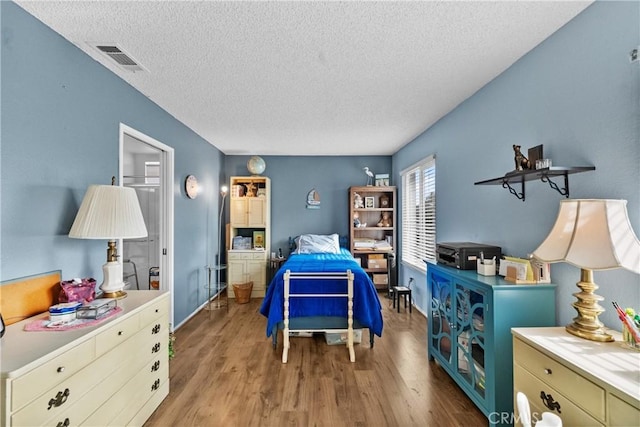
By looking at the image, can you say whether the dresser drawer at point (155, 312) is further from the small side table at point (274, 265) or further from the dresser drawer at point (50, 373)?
the small side table at point (274, 265)

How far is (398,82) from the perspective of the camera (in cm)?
249

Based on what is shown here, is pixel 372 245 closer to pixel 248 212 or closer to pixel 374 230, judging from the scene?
pixel 374 230

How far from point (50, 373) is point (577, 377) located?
87.7 inches

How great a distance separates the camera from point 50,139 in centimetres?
182

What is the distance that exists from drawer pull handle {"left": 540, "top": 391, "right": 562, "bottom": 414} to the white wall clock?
391cm

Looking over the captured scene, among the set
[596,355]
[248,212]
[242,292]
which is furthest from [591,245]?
[248,212]

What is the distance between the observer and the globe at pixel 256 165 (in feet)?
16.7

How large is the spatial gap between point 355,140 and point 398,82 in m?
1.92

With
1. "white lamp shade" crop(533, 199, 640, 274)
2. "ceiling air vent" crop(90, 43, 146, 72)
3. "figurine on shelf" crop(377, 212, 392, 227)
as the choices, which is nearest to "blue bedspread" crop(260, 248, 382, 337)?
"white lamp shade" crop(533, 199, 640, 274)

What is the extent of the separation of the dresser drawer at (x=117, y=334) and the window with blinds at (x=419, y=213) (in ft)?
11.0

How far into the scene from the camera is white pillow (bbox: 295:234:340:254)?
15.9 feet

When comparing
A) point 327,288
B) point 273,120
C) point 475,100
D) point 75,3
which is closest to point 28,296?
point 75,3

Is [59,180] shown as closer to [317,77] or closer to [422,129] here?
[317,77]

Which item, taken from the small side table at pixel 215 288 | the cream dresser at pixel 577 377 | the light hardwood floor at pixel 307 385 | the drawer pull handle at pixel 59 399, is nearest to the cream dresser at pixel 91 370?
the drawer pull handle at pixel 59 399
